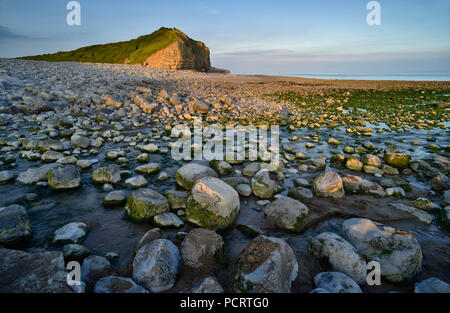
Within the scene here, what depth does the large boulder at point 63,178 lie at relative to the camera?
4.28 metres

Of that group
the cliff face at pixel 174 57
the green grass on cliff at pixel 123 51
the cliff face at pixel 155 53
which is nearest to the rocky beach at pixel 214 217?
the cliff face at pixel 174 57

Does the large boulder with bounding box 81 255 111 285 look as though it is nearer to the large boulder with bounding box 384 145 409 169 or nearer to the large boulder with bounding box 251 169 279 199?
the large boulder with bounding box 251 169 279 199

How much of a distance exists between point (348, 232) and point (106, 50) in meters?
55.4

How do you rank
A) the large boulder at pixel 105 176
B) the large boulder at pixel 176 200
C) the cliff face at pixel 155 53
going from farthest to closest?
1. the cliff face at pixel 155 53
2. the large boulder at pixel 105 176
3. the large boulder at pixel 176 200

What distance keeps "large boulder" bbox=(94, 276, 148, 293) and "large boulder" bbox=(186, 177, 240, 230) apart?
132cm

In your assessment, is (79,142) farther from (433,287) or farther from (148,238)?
(433,287)

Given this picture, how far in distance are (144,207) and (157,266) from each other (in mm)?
1300

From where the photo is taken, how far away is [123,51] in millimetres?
42875

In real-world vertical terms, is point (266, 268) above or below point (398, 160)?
below

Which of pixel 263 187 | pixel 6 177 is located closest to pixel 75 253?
pixel 263 187

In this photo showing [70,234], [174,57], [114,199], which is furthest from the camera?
[174,57]

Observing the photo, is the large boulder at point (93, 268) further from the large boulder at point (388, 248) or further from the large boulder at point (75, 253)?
the large boulder at point (388, 248)

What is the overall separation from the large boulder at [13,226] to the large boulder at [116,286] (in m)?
1.56

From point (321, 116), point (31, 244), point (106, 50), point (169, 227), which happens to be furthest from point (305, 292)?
point (106, 50)
